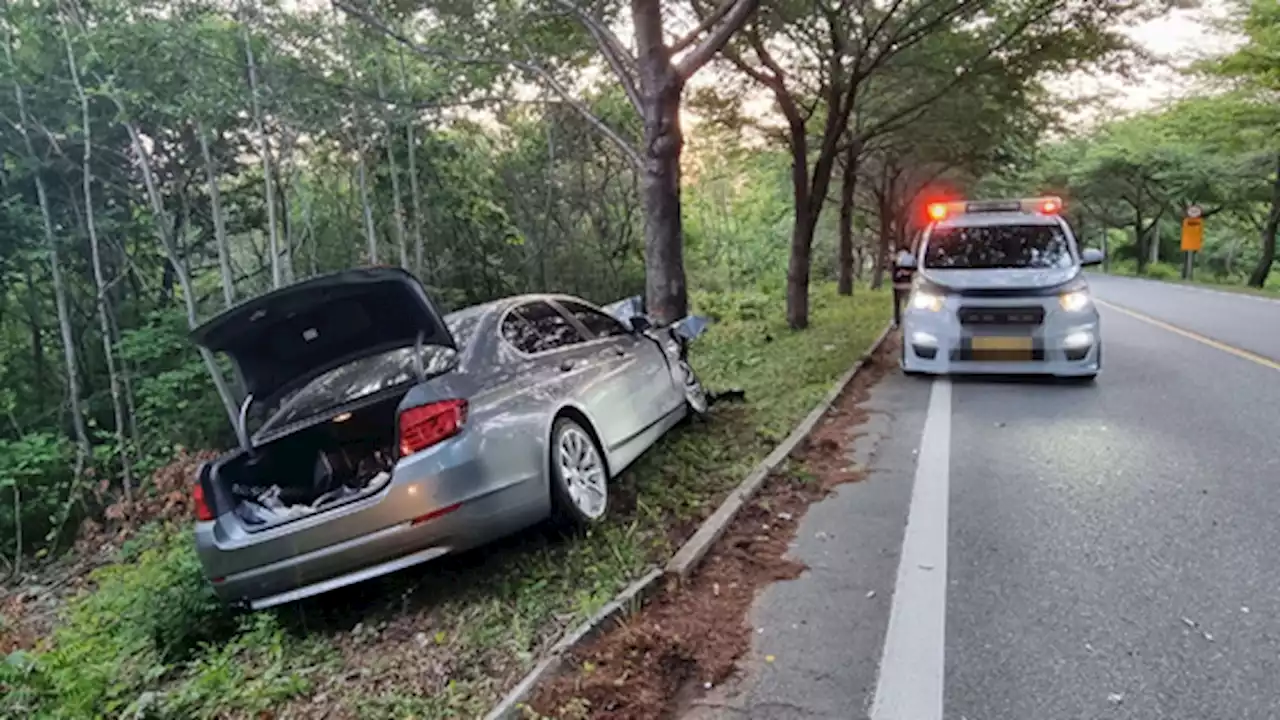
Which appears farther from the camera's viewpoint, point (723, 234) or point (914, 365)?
point (723, 234)

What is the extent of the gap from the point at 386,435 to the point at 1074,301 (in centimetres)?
700

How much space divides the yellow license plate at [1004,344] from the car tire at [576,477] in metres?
5.17

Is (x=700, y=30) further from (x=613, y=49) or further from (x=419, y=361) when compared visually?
(x=419, y=361)

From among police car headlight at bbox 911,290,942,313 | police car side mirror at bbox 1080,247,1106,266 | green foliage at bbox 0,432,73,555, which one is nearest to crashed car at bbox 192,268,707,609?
police car headlight at bbox 911,290,942,313

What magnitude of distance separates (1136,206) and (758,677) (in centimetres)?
4539

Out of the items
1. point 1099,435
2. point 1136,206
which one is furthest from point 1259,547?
point 1136,206

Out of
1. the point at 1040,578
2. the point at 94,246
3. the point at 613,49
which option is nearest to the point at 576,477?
the point at 1040,578

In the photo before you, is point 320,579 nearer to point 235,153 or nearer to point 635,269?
point 235,153

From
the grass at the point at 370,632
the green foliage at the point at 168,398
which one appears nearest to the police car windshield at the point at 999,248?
the grass at the point at 370,632

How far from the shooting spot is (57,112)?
33.5 feet

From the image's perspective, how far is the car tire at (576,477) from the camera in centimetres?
421

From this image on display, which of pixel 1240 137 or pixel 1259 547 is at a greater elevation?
pixel 1240 137

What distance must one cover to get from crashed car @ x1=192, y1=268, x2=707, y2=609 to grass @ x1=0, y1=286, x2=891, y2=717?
27cm

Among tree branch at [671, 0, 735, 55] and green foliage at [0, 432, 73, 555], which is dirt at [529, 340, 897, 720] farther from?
green foliage at [0, 432, 73, 555]
